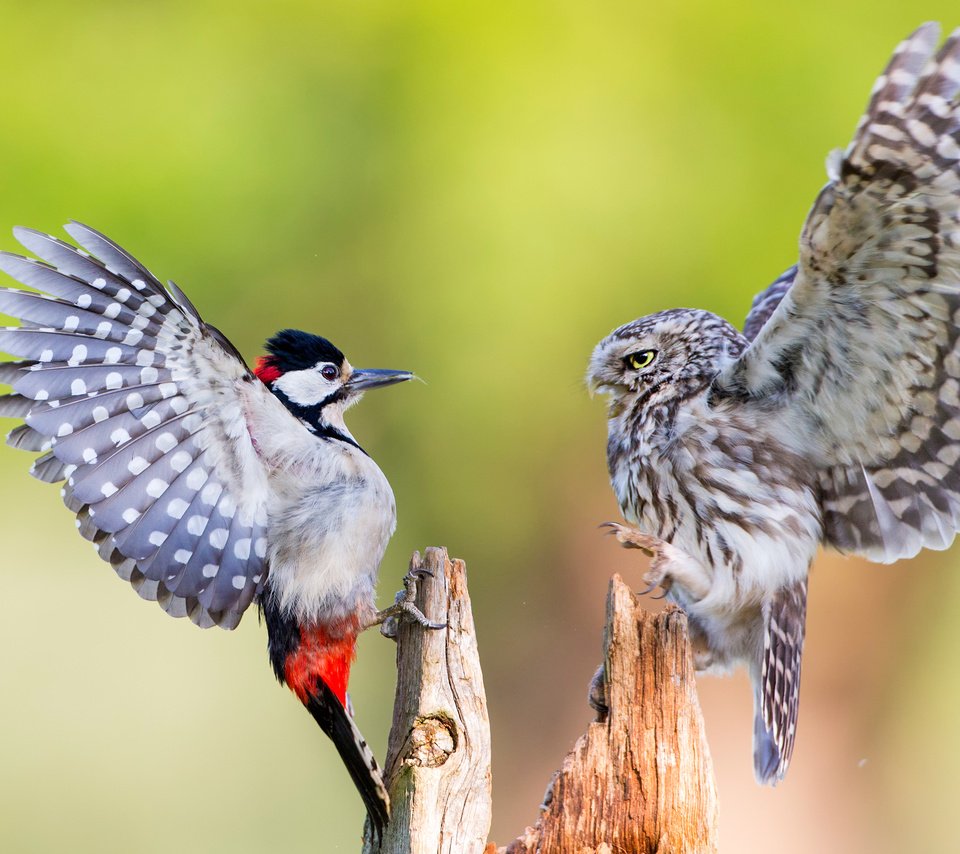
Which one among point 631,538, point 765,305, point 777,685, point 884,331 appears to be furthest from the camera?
point 765,305

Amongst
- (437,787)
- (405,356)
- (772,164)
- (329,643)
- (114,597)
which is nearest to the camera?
(437,787)

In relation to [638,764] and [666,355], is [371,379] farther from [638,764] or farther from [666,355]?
[638,764]

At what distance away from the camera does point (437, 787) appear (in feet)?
9.86

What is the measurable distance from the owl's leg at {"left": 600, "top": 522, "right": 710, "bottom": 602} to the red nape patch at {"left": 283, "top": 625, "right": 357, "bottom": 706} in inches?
34.5

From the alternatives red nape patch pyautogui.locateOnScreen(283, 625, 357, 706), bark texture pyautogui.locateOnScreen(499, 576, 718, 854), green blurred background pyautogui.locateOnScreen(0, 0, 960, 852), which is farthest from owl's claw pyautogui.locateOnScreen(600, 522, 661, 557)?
green blurred background pyautogui.locateOnScreen(0, 0, 960, 852)

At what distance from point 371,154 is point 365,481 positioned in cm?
438

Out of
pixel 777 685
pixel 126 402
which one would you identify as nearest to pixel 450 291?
pixel 777 685

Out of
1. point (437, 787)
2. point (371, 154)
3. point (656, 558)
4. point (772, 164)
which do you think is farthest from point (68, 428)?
point (772, 164)

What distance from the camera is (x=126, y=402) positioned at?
321 centimetres

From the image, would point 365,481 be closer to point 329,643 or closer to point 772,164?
point 329,643

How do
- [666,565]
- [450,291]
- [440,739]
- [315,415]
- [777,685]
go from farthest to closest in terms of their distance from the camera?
[450,291] < [315,415] < [777,685] < [666,565] < [440,739]

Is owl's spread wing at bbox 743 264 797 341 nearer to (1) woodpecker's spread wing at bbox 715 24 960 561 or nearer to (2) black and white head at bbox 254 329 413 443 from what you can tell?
(1) woodpecker's spread wing at bbox 715 24 960 561

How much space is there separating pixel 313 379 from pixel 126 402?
0.86 m

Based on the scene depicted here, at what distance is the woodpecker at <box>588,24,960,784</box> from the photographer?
3.37 m
